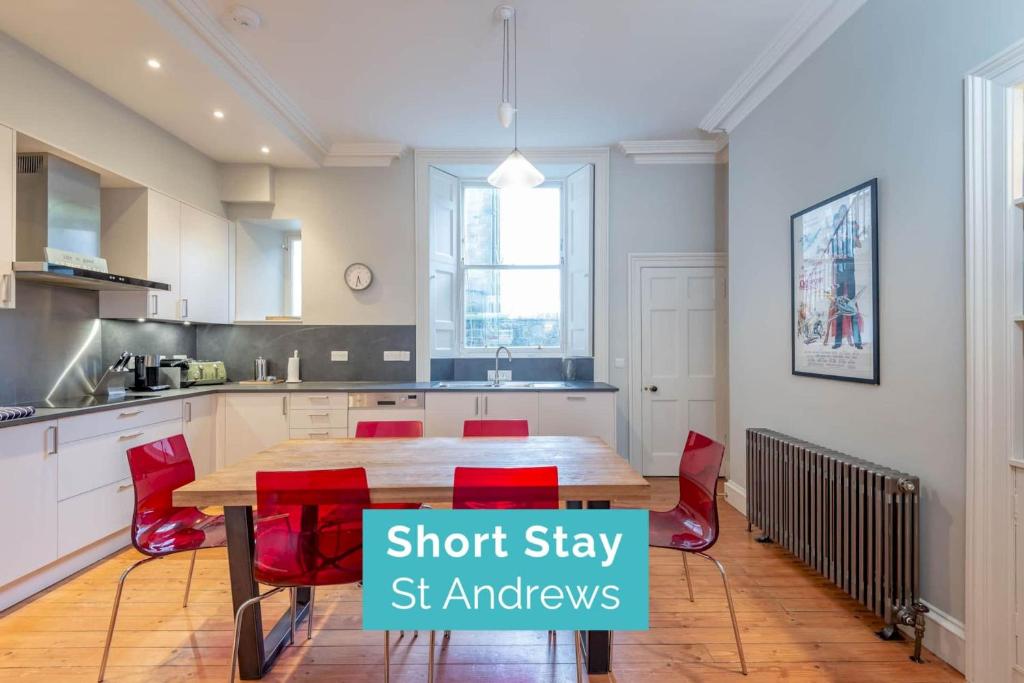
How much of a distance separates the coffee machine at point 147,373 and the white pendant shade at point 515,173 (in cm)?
297

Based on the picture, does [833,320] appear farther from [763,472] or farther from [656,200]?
[656,200]

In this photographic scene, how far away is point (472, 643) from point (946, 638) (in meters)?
1.89

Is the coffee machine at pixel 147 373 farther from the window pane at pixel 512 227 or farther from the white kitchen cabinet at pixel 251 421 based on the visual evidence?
the window pane at pixel 512 227

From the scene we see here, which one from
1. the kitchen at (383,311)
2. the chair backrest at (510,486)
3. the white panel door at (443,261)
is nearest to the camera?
the chair backrest at (510,486)

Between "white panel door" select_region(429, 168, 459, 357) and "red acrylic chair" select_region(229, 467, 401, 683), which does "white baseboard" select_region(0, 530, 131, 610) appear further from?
"white panel door" select_region(429, 168, 459, 357)

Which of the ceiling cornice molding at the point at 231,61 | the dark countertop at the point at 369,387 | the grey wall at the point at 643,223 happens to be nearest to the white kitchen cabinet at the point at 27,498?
the dark countertop at the point at 369,387

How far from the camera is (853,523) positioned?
2191mm

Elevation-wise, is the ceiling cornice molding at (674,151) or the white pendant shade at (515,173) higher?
the ceiling cornice molding at (674,151)

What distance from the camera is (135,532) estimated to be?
1.95m

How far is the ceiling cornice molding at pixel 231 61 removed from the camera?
259 centimetres

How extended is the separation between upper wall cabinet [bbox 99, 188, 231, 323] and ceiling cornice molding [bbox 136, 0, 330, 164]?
3.41 feet

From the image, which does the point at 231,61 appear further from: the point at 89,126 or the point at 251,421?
the point at 251,421

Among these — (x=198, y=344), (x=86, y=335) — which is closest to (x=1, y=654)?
(x=86, y=335)

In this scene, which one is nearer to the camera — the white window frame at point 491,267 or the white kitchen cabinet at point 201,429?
the white kitchen cabinet at point 201,429
